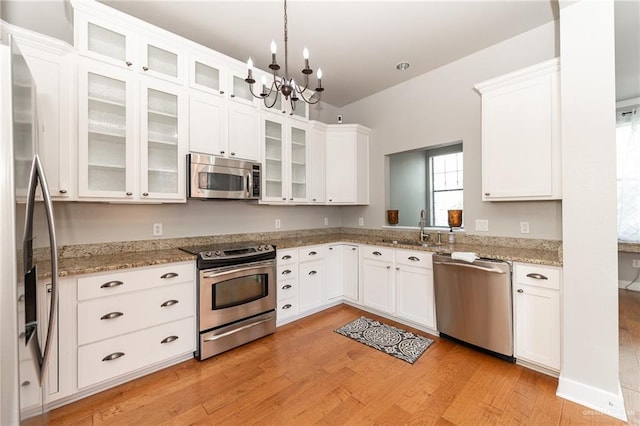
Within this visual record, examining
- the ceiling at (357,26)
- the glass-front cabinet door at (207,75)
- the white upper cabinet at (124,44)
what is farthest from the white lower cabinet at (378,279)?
the white upper cabinet at (124,44)

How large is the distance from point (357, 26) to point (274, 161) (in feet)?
5.37

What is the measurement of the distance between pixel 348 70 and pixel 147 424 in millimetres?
3779

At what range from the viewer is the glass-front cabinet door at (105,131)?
2.04m

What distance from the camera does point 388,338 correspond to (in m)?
2.72

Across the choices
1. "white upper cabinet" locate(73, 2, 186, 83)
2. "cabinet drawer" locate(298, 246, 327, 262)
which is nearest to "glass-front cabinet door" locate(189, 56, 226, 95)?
"white upper cabinet" locate(73, 2, 186, 83)

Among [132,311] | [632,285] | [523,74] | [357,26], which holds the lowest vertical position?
[632,285]

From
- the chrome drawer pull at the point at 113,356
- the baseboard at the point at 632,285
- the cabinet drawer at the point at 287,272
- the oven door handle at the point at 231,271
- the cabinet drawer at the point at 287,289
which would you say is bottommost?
the baseboard at the point at 632,285

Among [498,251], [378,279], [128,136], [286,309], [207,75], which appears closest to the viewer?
[128,136]

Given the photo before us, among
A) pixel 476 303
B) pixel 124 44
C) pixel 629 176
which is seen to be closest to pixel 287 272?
pixel 476 303

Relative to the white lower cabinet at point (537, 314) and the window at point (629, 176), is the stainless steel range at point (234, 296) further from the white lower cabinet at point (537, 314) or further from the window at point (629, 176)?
the window at point (629, 176)

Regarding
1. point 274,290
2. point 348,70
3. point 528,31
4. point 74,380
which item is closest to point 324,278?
point 274,290

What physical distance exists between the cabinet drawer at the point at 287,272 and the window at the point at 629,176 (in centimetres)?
477

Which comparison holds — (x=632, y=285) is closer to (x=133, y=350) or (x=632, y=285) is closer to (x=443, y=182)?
(x=443, y=182)

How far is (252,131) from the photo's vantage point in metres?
3.02
